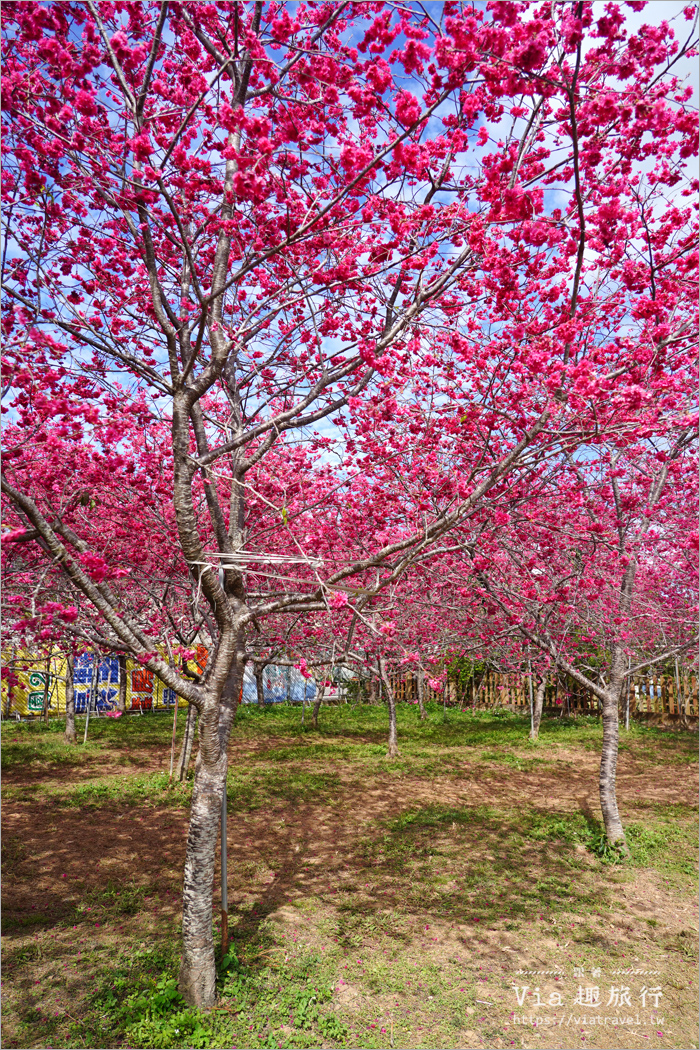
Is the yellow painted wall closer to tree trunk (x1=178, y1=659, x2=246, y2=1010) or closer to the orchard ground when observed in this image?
the orchard ground

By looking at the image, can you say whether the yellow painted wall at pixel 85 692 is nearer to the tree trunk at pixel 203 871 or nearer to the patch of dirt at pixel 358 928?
the patch of dirt at pixel 358 928

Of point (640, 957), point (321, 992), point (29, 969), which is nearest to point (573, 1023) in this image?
point (640, 957)

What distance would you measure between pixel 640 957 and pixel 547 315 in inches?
218

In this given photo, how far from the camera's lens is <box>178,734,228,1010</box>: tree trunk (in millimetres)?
4195

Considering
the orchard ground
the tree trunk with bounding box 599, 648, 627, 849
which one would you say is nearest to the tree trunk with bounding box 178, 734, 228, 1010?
the orchard ground

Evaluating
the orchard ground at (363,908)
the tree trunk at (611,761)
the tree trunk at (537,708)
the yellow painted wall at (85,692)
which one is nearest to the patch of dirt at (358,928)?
the orchard ground at (363,908)

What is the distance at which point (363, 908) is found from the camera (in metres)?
5.79

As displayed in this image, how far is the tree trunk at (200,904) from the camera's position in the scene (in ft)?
13.8

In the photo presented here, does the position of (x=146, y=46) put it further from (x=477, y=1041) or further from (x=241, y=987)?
(x=477, y=1041)

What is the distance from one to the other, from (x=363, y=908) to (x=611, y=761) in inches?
143

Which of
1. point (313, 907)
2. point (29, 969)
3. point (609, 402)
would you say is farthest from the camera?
point (313, 907)

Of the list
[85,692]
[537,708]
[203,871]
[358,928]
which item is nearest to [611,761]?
[358,928]

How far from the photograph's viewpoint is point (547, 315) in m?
4.90

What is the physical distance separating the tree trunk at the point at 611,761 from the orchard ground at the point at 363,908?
0.34 meters
